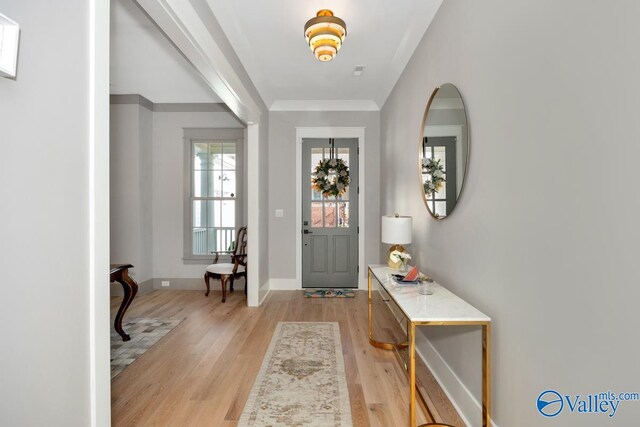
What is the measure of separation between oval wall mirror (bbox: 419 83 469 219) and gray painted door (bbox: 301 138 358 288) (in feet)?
8.64

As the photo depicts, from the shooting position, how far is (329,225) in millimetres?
5477

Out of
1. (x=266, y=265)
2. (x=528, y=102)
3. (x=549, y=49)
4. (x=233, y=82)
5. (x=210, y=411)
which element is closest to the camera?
(x=549, y=49)

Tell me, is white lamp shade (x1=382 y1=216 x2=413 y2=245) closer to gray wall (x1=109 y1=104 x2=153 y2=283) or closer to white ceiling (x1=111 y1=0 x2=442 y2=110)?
white ceiling (x1=111 y1=0 x2=442 y2=110)

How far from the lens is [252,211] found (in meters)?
4.48

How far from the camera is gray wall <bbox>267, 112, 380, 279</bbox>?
17.6 feet

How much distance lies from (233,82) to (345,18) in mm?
1106

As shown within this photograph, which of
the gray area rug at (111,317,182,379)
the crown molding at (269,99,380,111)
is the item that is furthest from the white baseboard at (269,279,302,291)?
the crown molding at (269,99,380,111)

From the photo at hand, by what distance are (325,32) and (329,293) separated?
3543 mm

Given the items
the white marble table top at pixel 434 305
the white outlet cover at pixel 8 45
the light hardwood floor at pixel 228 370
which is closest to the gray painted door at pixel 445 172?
the white marble table top at pixel 434 305

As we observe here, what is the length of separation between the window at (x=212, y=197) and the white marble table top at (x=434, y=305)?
354 cm

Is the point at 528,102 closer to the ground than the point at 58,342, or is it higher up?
higher up

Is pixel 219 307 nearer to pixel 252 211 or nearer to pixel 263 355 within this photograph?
pixel 252 211

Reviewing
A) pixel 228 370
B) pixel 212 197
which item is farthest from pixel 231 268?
pixel 228 370

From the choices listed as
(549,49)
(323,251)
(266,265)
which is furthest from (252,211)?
(549,49)
